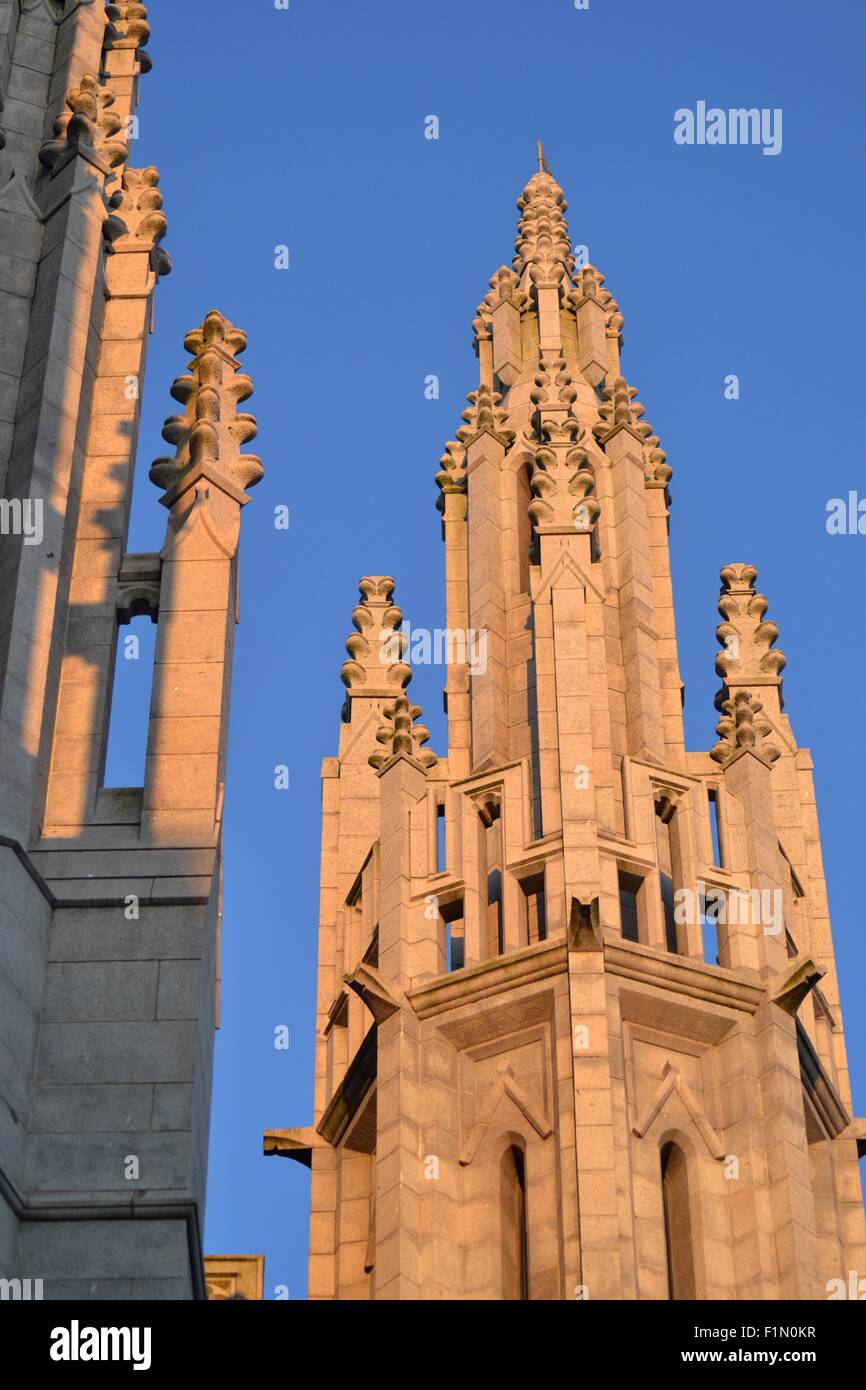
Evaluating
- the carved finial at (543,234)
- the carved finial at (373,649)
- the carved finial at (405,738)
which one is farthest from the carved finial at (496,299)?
the carved finial at (405,738)

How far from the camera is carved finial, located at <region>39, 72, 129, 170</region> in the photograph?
75.9 ft

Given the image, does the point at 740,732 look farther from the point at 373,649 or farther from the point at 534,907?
the point at 373,649

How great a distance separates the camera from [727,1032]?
109ft

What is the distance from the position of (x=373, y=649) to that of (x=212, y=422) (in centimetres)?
2001

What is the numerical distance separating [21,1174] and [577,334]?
99.9ft

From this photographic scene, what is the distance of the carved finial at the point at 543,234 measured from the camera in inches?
1863

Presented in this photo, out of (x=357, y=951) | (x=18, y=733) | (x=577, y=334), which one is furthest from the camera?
(x=577, y=334)

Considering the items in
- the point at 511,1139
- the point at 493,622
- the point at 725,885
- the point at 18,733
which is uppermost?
the point at 493,622

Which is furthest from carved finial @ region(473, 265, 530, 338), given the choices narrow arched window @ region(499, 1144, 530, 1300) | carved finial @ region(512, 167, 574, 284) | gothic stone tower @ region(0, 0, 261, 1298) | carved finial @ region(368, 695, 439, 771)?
gothic stone tower @ region(0, 0, 261, 1298)

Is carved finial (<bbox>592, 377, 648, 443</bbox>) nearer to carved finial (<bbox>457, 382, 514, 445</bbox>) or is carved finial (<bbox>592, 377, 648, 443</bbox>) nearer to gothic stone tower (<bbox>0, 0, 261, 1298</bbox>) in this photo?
carved finial (<bbox>457, 382, 514, 445</bbox>)

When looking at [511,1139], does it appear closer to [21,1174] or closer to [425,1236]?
[425,1236]

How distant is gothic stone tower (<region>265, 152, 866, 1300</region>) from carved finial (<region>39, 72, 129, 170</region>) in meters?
11.6

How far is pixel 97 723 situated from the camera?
1944 cm
